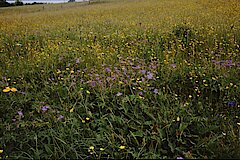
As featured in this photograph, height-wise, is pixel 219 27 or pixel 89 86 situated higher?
pixel 219 27

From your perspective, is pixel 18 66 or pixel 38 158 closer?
pixel 38 158

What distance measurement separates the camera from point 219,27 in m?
5.46

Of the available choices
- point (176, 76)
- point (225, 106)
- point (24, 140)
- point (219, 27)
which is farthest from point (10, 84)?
point (219, 27)

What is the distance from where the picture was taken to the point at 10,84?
11.5ft

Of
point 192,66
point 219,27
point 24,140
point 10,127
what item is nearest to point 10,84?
point 10,127

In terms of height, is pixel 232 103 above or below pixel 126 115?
above

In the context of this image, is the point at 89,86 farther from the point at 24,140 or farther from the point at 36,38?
the point at 36,38

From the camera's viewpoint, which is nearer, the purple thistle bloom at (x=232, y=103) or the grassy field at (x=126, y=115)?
the grassy field at (x=126, y=115)

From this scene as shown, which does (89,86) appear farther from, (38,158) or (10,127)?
(38,158)

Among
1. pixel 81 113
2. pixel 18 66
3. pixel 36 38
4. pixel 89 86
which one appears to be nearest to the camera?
pixel 81 113

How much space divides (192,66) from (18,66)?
120 inches

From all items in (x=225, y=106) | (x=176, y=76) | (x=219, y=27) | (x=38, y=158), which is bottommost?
(x=38, y=158)

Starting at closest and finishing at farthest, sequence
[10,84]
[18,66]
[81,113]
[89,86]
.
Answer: [81,113] → [89,86] → [10,84] → [18,66]

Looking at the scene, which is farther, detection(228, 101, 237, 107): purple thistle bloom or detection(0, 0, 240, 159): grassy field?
detection(228, 101, 237, 107): purple thistle bloom
